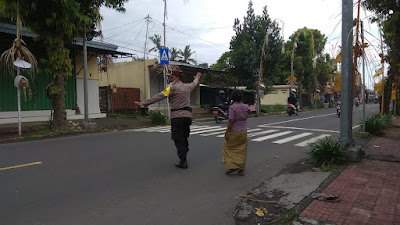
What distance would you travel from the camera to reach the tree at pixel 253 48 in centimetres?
2445

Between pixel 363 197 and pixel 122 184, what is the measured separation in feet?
12.1

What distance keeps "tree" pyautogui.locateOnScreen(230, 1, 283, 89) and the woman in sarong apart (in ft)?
63.6

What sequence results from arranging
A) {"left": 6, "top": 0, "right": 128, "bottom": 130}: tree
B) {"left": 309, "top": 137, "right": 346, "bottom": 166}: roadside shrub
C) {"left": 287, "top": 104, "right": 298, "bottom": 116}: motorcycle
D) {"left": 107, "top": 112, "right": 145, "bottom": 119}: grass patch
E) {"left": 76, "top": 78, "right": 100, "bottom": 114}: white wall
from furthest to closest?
{"left": 287, "top": 104, "right": 298, "bottom": 116}: motorcycle, {"left": 107, "top": 112, "right": 145, "bottom": 119}: grass patch, {"left": 76, "top": 78, "right": 100, "bottom": 114}: white wall, {"left": 6, "top": 0, "right": 128, "bottom": 130}: tree, {"left": 309, "top": 137, "right": 346, "bottom": 166}: roadside shrub

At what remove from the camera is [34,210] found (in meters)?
3.77

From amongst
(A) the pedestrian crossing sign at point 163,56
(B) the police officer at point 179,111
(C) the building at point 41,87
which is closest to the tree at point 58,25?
(C) the building at point 41,87

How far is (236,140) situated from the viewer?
5609 millimetres

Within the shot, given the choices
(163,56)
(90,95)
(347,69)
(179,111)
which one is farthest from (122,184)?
(90,95)

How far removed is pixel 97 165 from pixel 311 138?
7.45 meters

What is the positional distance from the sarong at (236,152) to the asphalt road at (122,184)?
0.82 ft

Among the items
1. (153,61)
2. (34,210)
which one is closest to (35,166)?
(34,210)

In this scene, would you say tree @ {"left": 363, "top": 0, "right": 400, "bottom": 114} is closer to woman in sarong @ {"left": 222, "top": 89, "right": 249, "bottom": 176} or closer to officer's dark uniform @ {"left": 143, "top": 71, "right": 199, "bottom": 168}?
woman in sarong @ {"left": 222, "top": 89, "right": 249, "bottom": 176}

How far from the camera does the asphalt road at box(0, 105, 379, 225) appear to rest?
368 centimetres

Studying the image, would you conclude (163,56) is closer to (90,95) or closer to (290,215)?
(90,95)

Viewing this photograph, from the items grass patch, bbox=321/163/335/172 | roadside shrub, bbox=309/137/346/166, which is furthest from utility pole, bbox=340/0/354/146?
grass patch, bbox=321/163/335/172
